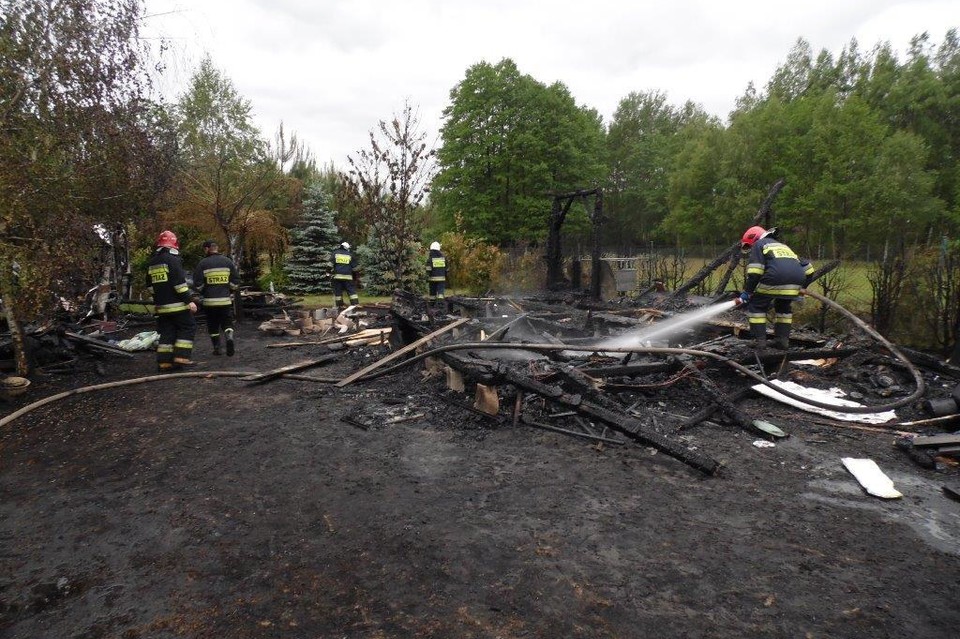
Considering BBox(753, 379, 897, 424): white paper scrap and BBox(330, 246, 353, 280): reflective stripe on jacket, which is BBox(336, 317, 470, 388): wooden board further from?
BBox(330, 246, 353, 280): reflective stripe on jacket

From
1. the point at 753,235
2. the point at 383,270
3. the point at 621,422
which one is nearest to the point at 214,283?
the point at 621,422

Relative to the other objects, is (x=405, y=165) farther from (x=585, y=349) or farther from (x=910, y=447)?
(x=910, y=447)

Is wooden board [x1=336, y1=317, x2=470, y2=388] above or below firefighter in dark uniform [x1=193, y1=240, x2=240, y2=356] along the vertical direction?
below

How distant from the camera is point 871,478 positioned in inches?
151

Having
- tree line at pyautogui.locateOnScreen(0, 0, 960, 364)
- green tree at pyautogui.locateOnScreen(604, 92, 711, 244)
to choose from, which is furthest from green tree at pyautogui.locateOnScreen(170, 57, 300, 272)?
green tree at pyautogui.locateOnScreen(604, 92, 711, 244)

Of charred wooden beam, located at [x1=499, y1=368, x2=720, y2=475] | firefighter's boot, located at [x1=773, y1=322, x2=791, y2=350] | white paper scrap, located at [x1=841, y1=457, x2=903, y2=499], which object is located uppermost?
firefighter's boot, located at [x1=773, y1=322, x2=791, y2=350]

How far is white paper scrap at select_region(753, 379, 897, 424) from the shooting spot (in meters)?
5.15

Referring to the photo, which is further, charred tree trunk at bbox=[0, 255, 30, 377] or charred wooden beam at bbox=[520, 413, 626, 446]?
charred tree trunk at bbox=[0, 255, 30, 377]

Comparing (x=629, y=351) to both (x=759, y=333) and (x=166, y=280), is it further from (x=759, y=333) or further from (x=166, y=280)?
(x=166, y=280)

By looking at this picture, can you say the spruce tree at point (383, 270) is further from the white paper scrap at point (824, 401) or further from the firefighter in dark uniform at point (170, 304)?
the white paper scrap at point (824, 401)

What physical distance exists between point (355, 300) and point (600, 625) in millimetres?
11746

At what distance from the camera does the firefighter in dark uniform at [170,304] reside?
23.4ft

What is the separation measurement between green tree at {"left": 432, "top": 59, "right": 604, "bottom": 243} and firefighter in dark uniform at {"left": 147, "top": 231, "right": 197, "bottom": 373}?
20.9 m

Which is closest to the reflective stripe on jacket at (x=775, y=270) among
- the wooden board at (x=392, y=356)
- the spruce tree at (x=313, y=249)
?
the wooden board at (x=392, y=356)
